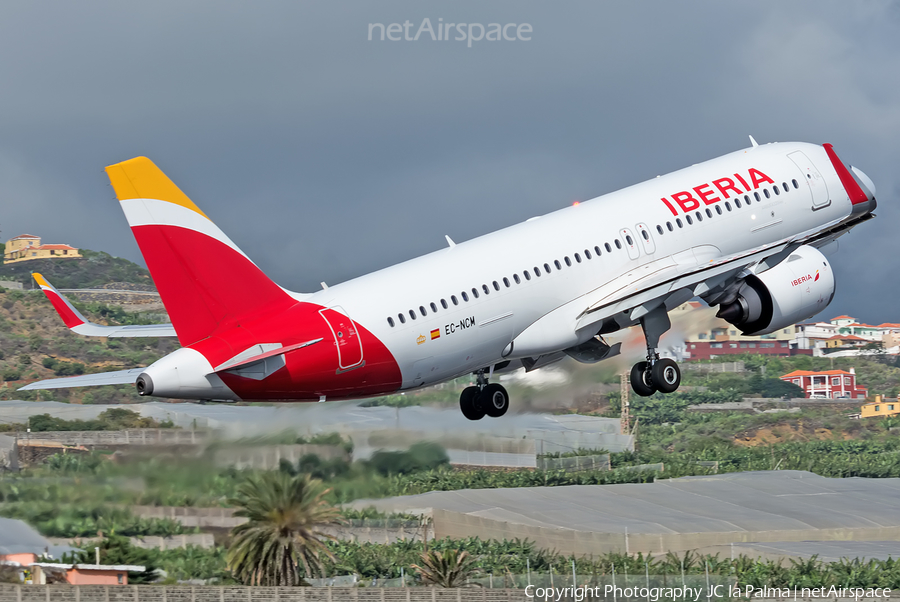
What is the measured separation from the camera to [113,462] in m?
43.6

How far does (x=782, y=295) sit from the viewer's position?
43.0 metres

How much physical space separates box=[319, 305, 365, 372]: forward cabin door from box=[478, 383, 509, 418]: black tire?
903 centimetres

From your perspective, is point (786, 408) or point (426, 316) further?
point (786, 408)

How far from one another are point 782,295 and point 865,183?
716 cm

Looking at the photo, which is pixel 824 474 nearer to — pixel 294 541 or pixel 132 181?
pixel 294 541

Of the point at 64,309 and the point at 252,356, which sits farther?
the point at 64,309

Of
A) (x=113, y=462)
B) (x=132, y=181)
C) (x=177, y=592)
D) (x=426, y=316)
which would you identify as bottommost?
(x=177, y=592)

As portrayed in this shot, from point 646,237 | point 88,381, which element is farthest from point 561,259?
point 88,381

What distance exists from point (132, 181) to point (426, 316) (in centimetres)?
858

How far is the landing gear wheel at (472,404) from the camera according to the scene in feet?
142

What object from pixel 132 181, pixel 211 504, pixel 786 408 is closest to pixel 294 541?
Answer: pixel 211 504

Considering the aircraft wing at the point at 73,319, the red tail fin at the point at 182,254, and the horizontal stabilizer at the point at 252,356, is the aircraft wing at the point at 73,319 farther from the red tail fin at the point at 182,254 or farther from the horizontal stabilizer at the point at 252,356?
the horizontal stabilizer at the point at 252,356

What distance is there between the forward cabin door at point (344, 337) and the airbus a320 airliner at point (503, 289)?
0.15 ft

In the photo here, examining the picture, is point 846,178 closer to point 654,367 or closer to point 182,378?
point 654,367
